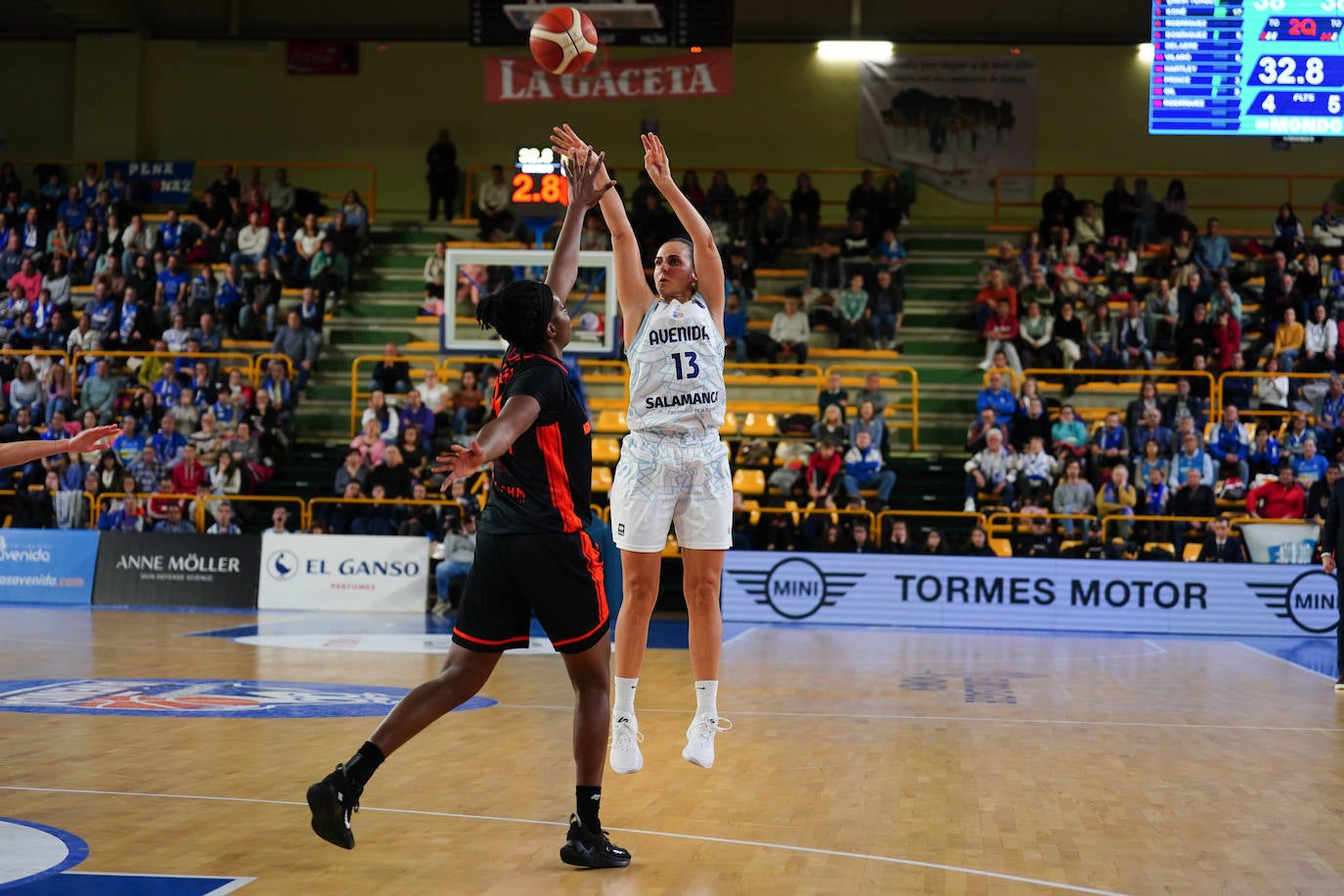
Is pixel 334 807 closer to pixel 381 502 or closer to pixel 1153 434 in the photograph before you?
pixel 381 502

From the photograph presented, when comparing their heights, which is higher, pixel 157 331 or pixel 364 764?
pixel 157 331

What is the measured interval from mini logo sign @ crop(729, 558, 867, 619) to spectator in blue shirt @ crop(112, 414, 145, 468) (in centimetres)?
887

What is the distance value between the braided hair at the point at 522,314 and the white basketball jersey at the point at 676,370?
3.90 feet

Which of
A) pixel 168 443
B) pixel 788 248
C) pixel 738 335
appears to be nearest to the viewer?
pixel 168 443

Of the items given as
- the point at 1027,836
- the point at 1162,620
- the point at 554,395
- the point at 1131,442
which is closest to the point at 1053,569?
the point at 1162,620

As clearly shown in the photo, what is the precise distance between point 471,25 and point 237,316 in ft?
26.5

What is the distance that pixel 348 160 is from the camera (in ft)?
93.7

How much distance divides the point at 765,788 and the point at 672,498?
1441 mm

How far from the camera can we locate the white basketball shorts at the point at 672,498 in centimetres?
659

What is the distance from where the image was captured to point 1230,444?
759 inches

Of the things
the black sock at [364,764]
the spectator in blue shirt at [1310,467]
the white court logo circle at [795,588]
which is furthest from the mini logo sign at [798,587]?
the black sock at [364,764]

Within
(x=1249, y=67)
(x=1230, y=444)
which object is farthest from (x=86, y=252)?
(x=1249, y=67)

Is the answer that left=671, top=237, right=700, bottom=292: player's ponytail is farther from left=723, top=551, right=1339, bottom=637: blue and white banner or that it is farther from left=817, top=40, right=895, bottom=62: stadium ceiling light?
left=817, top=40, right=895, bottom=62: stadium ceiling light

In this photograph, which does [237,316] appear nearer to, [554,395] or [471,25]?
[471,25]
